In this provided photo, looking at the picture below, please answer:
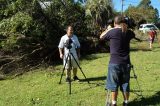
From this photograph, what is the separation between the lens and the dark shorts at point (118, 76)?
28.5ft

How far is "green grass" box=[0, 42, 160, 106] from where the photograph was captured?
10188 millimetres

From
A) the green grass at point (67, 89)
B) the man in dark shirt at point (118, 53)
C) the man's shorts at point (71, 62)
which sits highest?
the man in dark shirt at point (118, 53)

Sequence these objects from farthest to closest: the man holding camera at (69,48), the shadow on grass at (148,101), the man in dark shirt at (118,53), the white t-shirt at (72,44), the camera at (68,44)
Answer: the white t-shirt at (72,44) < the man holding camera at (69,48) < the camera at (68,44) < the shadow on grass at (148,101) < the man in dark shirt at (118,53)

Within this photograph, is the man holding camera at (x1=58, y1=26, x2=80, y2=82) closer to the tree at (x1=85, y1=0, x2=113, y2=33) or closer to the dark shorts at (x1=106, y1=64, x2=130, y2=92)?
the dark shorts at (x1=106, y1=64, x2=130, y2=92)

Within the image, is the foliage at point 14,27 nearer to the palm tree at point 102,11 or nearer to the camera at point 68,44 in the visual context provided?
the camera at point 68,44

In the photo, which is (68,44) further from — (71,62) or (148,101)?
(148,101)

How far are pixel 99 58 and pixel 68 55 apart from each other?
22.4ft

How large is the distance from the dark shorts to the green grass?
871 mm

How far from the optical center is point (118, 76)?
344 inches

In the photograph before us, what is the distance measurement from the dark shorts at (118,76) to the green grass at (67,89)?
2.86ft

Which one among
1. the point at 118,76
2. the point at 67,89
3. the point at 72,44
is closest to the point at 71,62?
the point at 72,44

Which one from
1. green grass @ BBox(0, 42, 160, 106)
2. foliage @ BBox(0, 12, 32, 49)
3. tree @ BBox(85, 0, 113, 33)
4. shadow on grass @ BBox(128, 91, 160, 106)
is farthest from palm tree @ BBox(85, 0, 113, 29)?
shadow on grass @ BBox(128, 91, 160, 106)

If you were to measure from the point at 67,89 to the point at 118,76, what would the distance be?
3375 millimetres

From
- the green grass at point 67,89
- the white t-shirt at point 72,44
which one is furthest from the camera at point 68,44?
Answer: the green grass at point 67,89
